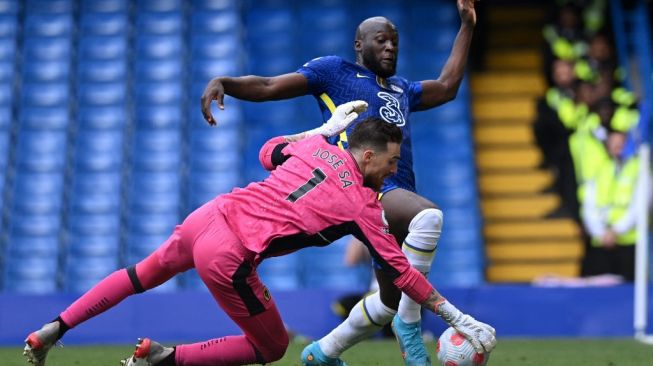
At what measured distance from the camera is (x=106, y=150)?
15.7 m

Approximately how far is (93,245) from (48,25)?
3564 millimetres

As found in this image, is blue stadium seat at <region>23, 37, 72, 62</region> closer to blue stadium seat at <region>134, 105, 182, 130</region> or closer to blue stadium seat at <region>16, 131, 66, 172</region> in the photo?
blue stadium seat at <region>16, 131, 66, 172</region>

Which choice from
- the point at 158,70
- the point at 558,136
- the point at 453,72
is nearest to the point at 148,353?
the point at 453,72

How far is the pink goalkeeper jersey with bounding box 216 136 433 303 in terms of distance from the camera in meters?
6.00

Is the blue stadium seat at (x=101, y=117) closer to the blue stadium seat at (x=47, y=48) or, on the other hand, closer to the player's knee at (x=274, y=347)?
the blue stadium seat at (x=47, y=48)

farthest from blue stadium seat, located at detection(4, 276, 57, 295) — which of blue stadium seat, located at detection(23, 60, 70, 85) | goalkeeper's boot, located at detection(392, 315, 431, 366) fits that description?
goalkeeper's boot, located at detection(392, 315, 431, 366)

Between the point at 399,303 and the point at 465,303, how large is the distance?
224 inches

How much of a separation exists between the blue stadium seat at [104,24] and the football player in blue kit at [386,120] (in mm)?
9579

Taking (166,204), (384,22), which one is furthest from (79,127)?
(384,22)

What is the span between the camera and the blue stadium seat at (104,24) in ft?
54.6

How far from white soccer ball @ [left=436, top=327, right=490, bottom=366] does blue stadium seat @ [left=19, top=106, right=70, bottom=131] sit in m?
10.4

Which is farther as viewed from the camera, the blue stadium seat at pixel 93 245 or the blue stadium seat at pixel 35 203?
the blue stadium seat at pixel 35 203

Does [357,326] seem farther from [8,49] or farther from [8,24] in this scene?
[8,24]

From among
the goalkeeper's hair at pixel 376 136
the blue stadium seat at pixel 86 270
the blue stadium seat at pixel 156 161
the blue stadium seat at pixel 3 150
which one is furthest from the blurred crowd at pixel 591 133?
the goalkeeper's hair at pixel 376 136
